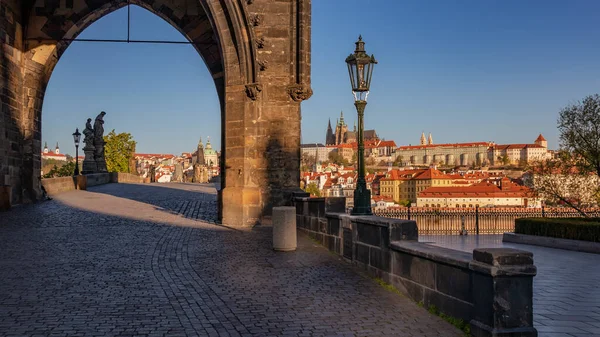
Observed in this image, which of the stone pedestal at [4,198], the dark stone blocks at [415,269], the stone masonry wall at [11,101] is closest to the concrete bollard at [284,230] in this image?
the dark stone blocks at [415,269]

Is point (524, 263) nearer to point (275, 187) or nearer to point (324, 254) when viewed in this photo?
point (324, 254)

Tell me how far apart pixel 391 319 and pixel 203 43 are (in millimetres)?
14105

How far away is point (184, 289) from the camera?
6809 mm

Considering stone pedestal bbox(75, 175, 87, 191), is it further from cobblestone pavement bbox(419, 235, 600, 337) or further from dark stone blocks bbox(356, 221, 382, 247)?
dark stone blocks bbox(356, 221, 382, 247)

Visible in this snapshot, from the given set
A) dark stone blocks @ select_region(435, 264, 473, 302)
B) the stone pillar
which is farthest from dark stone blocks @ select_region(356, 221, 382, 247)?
the stone pillar

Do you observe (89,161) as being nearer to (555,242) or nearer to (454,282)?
(555,242)

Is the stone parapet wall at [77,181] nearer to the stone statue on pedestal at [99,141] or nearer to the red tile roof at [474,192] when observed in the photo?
the stone statue on pedestal at [99,141]

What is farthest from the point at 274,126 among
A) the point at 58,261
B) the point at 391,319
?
the point at 391,319

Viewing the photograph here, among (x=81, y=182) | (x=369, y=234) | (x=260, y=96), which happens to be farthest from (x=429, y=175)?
(x=369, y=234)

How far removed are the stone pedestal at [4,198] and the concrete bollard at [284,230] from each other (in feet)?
32.2

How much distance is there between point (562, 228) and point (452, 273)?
1561 cm

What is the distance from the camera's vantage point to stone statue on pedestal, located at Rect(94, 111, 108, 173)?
112ft

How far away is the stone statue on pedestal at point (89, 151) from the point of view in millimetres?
33219

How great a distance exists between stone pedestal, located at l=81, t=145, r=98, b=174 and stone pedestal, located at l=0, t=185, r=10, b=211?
57.1 feet
